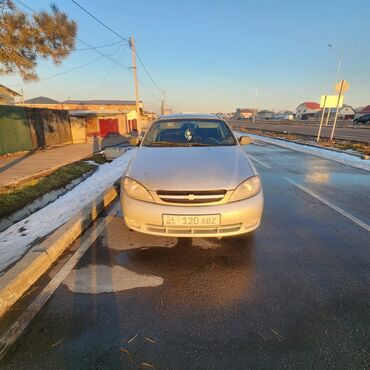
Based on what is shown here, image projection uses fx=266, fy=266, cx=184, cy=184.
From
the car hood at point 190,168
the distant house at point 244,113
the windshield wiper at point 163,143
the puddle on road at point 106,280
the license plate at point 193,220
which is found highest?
the windshield wiper at point 163,143

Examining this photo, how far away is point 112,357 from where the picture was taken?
1.92 m

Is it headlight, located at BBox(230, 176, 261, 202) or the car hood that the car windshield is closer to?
the car hood

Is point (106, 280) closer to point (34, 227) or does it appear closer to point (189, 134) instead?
point (34, 227)

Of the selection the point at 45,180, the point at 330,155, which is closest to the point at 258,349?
the point at 45,180

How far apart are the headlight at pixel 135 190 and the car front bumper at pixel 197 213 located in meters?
0.06

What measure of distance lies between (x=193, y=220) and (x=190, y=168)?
0.75 meters

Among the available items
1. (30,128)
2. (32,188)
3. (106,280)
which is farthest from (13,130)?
(106,280)

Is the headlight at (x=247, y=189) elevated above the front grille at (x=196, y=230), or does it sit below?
above

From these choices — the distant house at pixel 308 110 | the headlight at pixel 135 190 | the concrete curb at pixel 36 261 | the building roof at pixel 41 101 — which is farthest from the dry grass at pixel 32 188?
the distant house at pixel 308 110

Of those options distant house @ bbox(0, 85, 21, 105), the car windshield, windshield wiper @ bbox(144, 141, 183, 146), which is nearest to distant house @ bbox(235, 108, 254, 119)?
distant house @ bbox(0, 85, 21, 105)

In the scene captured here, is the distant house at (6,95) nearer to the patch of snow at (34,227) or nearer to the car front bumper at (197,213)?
the patch of snow at (34,227)

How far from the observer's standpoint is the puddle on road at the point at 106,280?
8.89 ft

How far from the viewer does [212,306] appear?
7.99 ft

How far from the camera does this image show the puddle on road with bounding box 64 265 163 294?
8.89 feet
